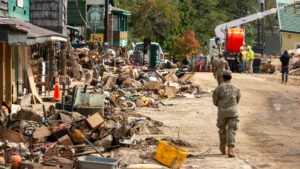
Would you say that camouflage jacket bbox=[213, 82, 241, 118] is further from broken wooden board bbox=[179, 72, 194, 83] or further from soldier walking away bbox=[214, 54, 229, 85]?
broken wooden board bbox=[179, 72, 194, 83]

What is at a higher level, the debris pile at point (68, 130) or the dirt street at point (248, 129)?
the debris pile at point (68, 130)

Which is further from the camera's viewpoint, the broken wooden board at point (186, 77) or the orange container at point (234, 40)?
the orange container at point (234, 40)

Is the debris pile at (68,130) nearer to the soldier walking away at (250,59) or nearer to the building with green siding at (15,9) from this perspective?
the building with green siding at (15,9)

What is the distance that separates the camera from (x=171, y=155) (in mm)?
9484

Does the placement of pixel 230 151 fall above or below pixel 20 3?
below

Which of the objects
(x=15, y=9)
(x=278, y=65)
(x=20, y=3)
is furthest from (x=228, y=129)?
(x=278, y=65)

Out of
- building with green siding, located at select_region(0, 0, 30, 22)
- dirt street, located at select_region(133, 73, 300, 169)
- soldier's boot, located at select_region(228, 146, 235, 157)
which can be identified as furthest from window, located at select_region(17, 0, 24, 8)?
soldier's boot, located at select_region(228, 146, 235, 157)

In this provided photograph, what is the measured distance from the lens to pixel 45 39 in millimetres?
15812

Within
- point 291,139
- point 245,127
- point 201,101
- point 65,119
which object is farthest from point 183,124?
point 201,101

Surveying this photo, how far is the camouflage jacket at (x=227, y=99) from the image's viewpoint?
10617 millimetres

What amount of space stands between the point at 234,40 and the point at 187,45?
61.7ft

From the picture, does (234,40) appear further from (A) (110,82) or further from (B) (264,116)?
(B) (264,116)

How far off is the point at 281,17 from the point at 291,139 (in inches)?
1604

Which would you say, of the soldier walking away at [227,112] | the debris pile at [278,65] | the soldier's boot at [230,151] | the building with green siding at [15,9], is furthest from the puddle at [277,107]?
the debris pile at [278,65]
